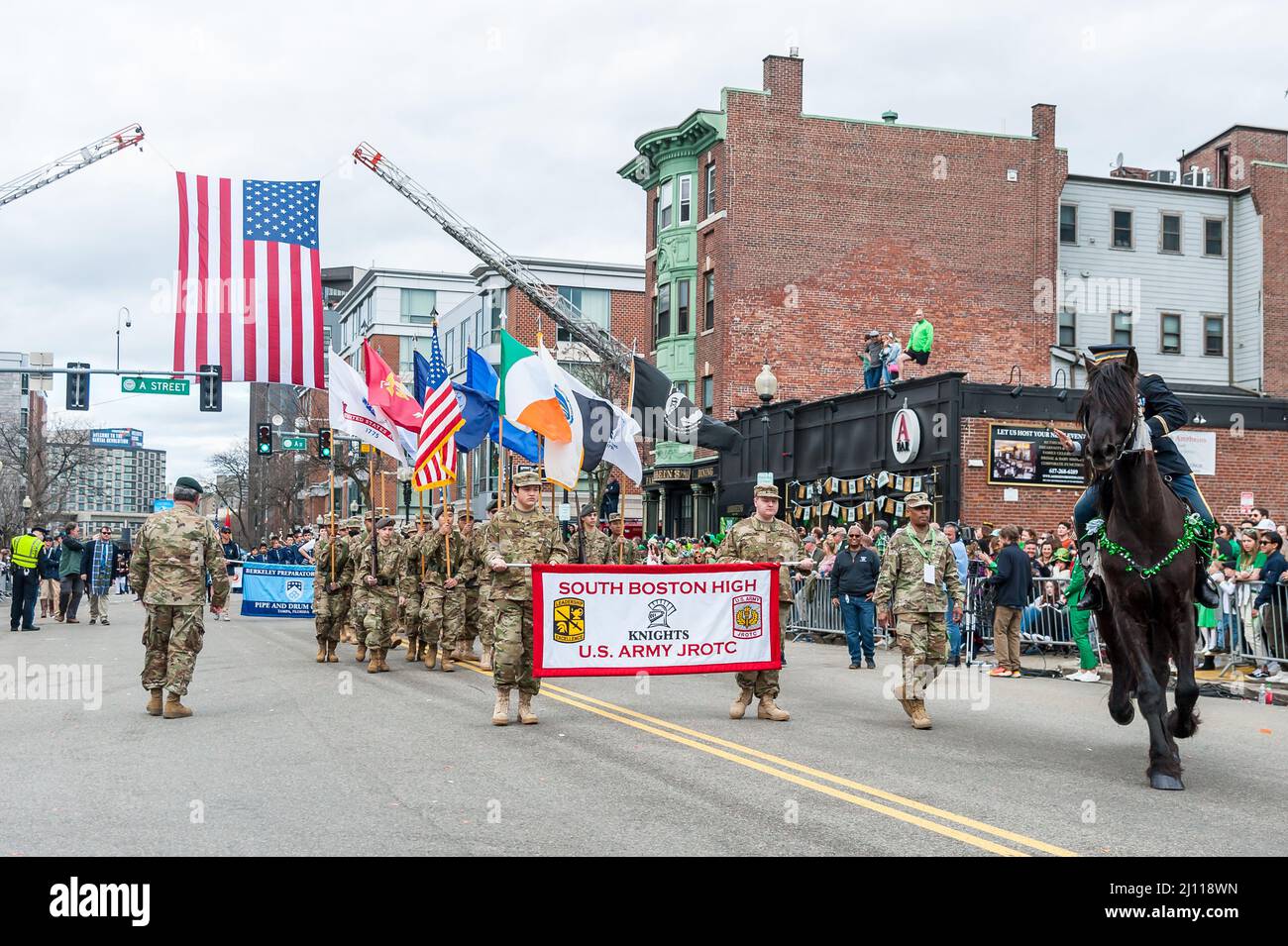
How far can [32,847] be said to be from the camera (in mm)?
6441

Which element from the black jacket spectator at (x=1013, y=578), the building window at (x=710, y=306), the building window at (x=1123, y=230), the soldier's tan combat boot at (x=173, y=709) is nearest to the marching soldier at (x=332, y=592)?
the soldier's tan combat boot at (x=173, y=709)

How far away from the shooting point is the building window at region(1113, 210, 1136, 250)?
44906mm

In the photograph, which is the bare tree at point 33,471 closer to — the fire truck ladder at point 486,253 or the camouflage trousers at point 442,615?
the fire truck ladder at point 486,253

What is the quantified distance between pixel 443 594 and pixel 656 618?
535 cm

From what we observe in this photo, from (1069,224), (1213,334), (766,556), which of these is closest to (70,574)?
(766,556)

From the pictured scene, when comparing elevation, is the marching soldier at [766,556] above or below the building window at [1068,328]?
below

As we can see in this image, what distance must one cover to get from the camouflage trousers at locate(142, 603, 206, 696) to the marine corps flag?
5.67m

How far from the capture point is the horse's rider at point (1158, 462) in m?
8.98

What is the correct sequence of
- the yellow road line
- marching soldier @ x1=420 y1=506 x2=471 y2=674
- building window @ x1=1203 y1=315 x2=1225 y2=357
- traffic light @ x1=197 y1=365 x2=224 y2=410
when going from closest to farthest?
the yellow road line < marching soldier @ x1=420 y1=506 x2=471 y2=674 < traffic light @ x1=197 y1=365 x2=224 y2=410 < building window @ x1=1203 y1=315 x2=1225 y2=357

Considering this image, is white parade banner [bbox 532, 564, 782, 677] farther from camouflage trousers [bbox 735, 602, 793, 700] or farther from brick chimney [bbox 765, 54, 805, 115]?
brick chimney [bbox 765, 54, 805, 115]

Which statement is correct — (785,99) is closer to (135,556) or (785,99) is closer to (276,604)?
(276,604)

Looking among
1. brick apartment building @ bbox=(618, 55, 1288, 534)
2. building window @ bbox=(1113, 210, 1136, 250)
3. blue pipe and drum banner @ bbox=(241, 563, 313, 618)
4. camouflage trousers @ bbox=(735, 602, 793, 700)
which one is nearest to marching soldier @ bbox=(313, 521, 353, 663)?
camouflage trousers @ bbox=(735, 602, 793, 700)

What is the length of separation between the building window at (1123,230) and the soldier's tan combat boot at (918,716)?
37909 mm
